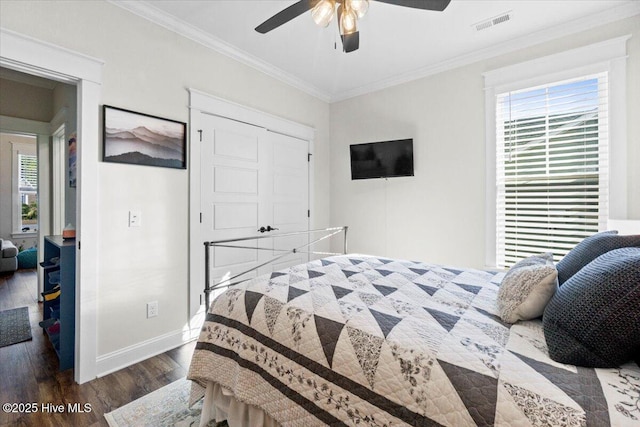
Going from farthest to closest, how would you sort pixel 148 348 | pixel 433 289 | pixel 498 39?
1. pixel 498 39
2. pixel 148 348
3. pixel 433 289

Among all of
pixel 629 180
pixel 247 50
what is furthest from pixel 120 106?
pixel 629 180

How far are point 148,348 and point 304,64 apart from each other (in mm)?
3217

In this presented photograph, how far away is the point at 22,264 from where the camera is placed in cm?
515

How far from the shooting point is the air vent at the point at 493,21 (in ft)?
7.95

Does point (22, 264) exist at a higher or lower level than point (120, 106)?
lower

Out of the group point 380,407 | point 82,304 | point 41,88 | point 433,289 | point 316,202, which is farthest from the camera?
point 316,202

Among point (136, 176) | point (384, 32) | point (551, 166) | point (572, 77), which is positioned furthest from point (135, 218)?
point (572, 77)

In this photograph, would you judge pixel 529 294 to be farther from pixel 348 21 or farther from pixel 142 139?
pixel 142 139

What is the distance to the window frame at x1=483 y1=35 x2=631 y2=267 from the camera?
234 centimetres

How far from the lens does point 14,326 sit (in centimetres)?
285

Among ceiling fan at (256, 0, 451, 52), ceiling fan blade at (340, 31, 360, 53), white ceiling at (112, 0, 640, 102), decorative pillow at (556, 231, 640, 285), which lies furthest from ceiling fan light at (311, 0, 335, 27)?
decorative pillow at (556, 231, 640, 285)

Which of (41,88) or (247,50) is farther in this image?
(41,88)

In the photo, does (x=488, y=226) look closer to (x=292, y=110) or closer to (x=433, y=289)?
(x=433, y=289)

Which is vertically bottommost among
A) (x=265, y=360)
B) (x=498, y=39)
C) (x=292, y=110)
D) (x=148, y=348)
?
(x=148, y=348)
